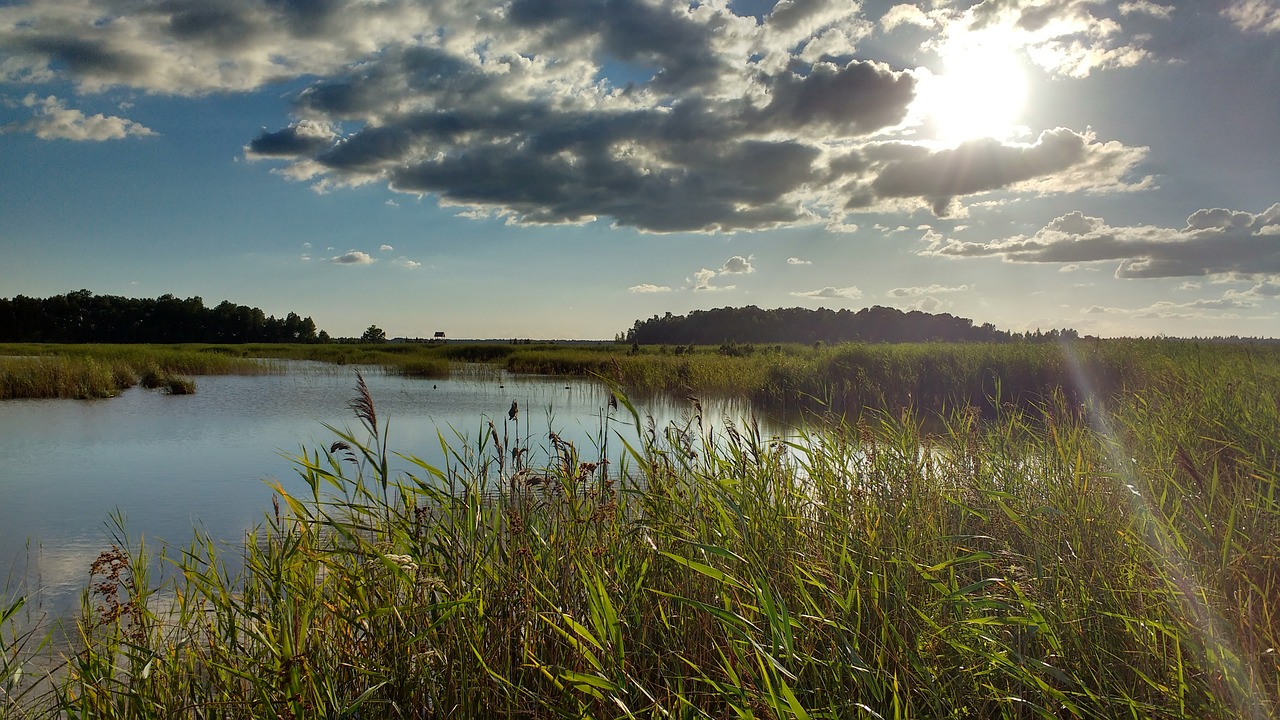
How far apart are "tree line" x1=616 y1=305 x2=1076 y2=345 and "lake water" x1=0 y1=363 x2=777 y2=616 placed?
42519 millimetres

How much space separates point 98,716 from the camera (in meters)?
2.58

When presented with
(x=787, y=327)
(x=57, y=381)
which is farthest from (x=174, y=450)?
(x=787, y=327)

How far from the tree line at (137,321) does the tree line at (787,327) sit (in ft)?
149

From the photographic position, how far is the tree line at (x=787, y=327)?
6138 centimetres

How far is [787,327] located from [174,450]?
3008 inches

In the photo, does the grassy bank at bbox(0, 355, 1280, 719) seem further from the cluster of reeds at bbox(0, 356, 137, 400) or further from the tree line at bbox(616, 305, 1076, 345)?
the tree line at bbox(616, 305, 1076, 345)

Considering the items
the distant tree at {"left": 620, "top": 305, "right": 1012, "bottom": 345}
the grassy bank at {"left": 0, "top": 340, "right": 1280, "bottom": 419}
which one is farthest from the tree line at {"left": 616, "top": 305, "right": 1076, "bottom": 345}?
the grassy bank at {"left": 0, "top": 340, "right": 1280, "bottom": 419}

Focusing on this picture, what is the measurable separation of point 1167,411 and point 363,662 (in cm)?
649

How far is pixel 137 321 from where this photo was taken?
256ft

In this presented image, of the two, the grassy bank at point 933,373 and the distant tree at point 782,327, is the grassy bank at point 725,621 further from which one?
the distant tree at point 782,327

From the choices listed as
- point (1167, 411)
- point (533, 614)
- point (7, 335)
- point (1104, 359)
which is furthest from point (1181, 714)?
point (7, 335)

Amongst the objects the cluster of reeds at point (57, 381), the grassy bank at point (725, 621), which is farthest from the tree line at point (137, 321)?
the grassy bank at point (725, 621)

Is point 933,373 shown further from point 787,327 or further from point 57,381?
point 787,327

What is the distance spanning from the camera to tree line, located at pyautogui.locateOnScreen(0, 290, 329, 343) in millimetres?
71062
